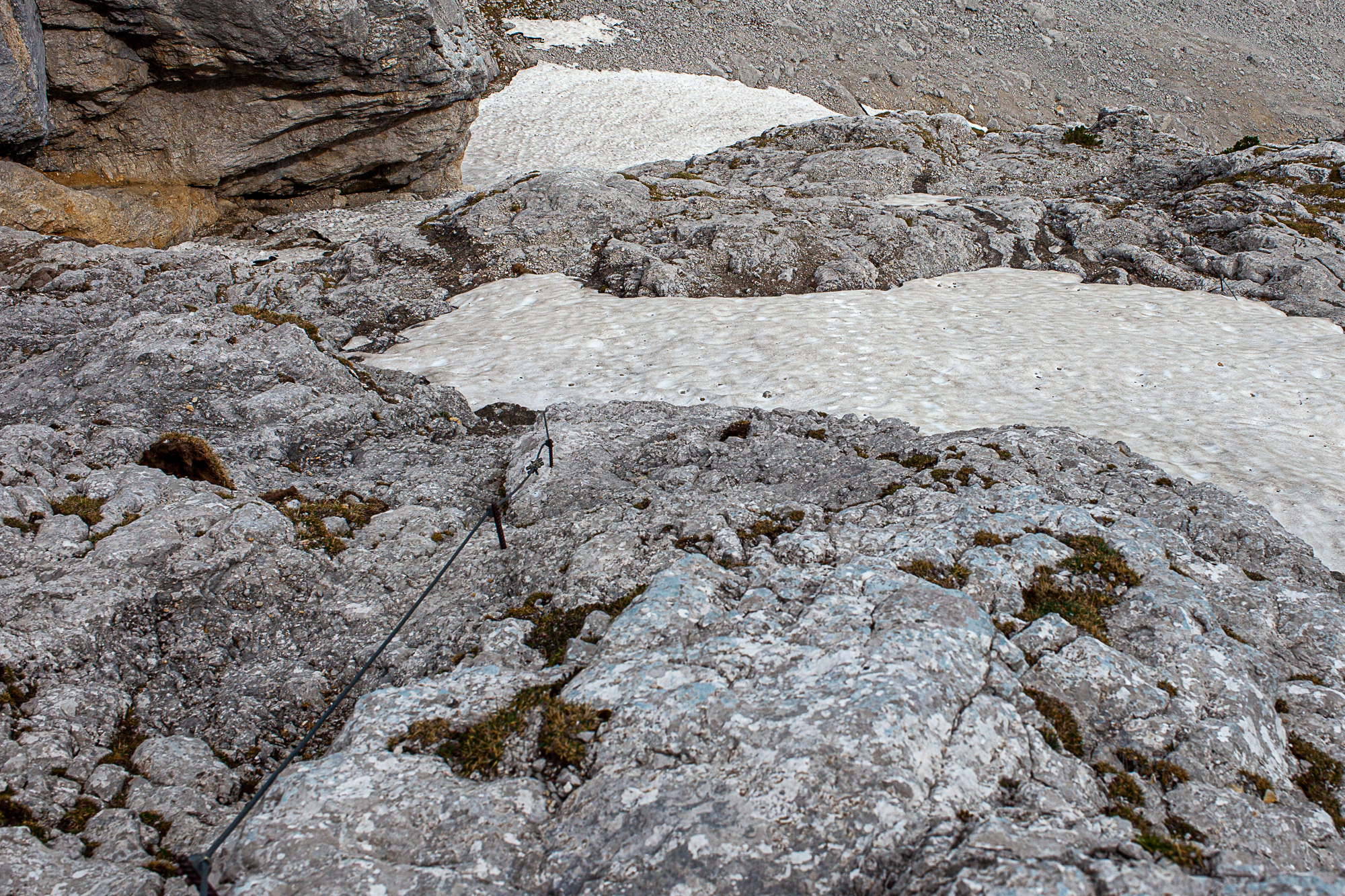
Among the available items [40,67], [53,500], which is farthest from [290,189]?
[53,500]

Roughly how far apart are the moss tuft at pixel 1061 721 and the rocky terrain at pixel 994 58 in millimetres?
49255

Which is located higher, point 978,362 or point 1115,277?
point 1115,277

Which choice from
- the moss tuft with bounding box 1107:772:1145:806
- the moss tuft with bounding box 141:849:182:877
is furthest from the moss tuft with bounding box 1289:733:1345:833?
the moss tuft with bounding box 141:849:182:877

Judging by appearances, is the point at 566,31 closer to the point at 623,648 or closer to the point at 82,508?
the point at 82,508

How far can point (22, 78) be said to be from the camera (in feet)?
60.5

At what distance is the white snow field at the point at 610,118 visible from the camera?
37219 mm

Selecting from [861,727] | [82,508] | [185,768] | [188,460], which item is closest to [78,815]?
[185,768]

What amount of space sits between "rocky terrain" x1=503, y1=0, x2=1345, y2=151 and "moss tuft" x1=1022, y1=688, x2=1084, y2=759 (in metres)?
49.3

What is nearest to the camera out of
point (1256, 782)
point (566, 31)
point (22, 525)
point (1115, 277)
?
point (1256, 782)

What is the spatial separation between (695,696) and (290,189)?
28103mm

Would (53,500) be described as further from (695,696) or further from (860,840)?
(860,840)

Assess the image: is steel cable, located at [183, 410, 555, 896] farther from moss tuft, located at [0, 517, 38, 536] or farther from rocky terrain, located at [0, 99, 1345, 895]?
moss tuft, located at [0, 517, 38, 536]

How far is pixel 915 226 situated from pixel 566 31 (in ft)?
124

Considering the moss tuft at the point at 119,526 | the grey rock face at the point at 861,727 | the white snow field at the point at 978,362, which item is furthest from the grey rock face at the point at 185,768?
the white snow field at the point at 978,362
